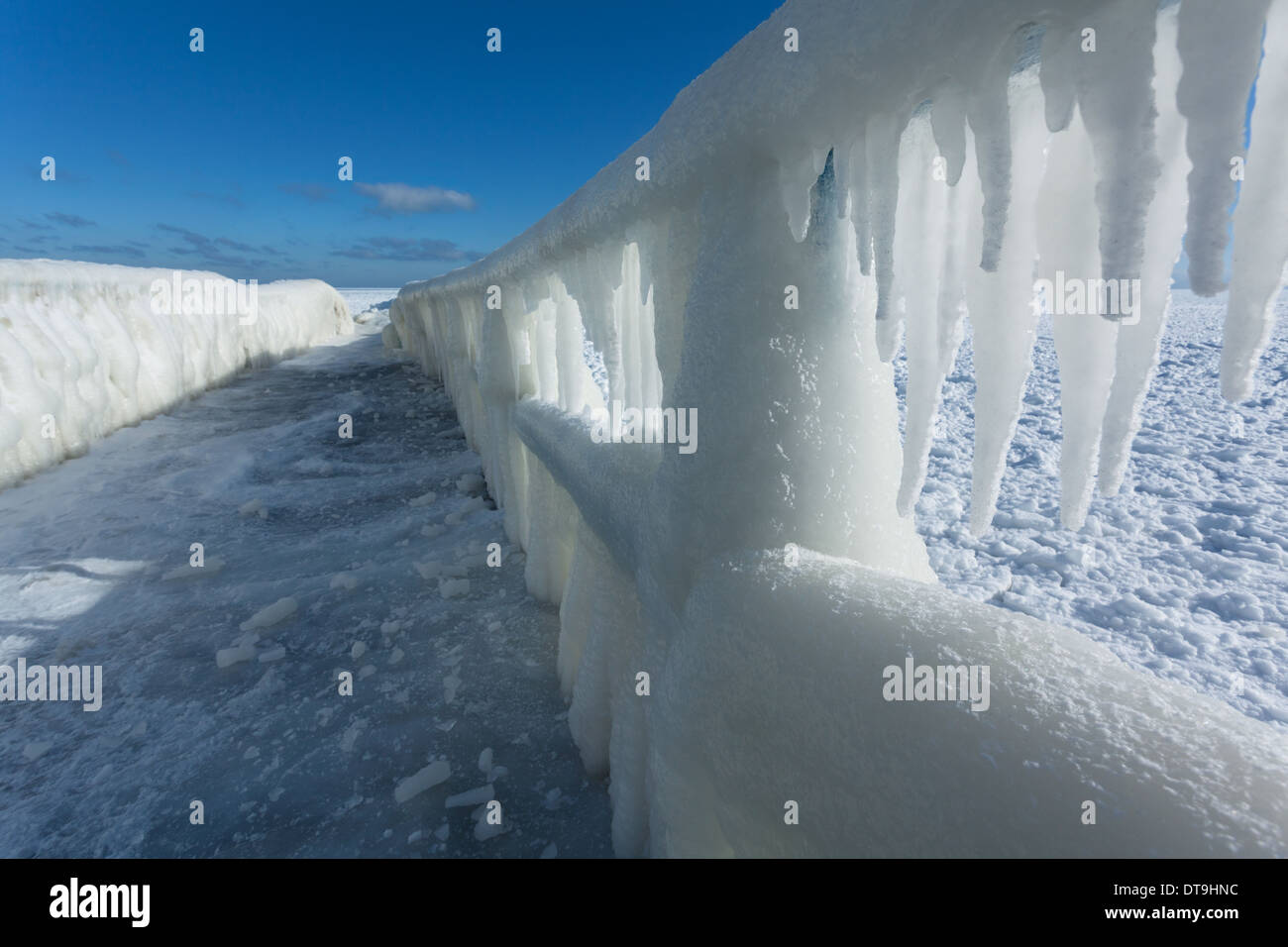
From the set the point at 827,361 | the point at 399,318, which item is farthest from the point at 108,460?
the point at 399,318

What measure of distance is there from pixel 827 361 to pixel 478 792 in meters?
1.75

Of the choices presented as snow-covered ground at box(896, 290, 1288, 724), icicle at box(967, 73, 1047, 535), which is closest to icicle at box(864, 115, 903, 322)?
icicle at box(967, 73, 1047, 535)

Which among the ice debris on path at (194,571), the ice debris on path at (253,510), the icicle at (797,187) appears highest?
the icicle at (797,187)

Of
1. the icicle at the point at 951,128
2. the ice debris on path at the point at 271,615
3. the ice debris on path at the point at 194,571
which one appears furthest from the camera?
the ice debris on path at the point at 194,571

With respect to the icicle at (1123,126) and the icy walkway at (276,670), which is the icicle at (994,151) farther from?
the icy walkway at (276,670)

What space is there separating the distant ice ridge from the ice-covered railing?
5914 millimetres

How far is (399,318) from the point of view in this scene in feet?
42.2

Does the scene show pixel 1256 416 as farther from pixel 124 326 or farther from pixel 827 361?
pixel 124 326

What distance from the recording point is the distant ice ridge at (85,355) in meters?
4.67

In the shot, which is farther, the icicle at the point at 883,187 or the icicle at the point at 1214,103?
the icicle at the point at 883,187

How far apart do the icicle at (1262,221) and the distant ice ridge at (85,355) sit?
6.83 metres

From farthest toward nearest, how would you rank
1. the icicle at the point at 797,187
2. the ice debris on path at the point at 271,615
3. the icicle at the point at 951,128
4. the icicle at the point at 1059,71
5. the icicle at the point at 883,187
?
1. the ice debris on path at the point at 271,615
2. the icicle at the point at 797,187
3. the icicle at the point at 883,187
4. the icicle at the point at 951,128
5. the icicle at the point at 1059,71

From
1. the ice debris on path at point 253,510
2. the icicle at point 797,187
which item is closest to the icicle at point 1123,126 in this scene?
the icicle at point 797,187

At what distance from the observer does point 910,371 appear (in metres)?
0.97
